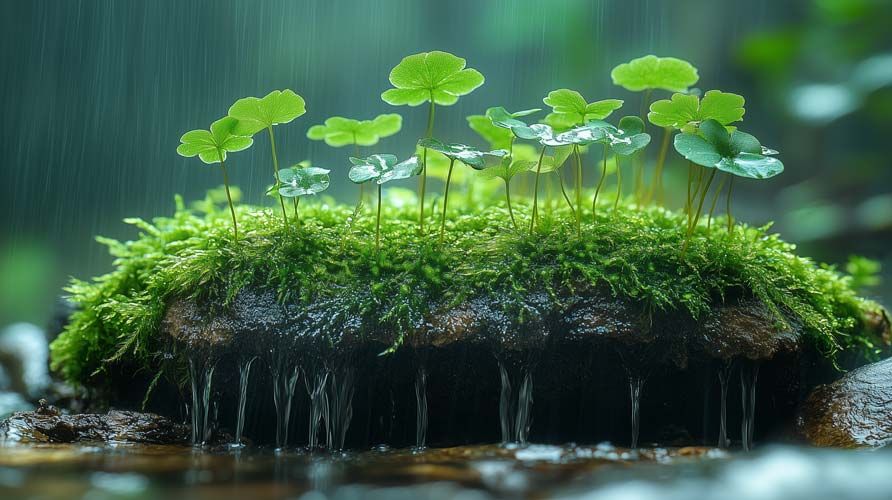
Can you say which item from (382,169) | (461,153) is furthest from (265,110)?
(461,153)

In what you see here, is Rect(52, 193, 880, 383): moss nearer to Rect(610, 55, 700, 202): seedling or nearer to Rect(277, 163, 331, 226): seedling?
Rect(277, 163, 331, 226): seedling

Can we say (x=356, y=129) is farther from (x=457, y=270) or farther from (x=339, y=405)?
(x=339, y=405)

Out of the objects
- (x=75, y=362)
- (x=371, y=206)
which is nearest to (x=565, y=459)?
(x=371, y=206)

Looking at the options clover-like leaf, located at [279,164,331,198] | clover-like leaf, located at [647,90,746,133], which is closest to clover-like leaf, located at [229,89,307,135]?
clover-like leaf, located at [279,164,331,198]

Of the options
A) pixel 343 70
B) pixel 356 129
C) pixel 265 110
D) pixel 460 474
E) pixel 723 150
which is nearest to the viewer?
pixel 460 474

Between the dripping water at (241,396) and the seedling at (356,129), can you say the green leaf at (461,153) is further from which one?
the dripping water at (241,396)

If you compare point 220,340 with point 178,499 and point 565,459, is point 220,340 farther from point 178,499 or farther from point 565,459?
point 565,459
